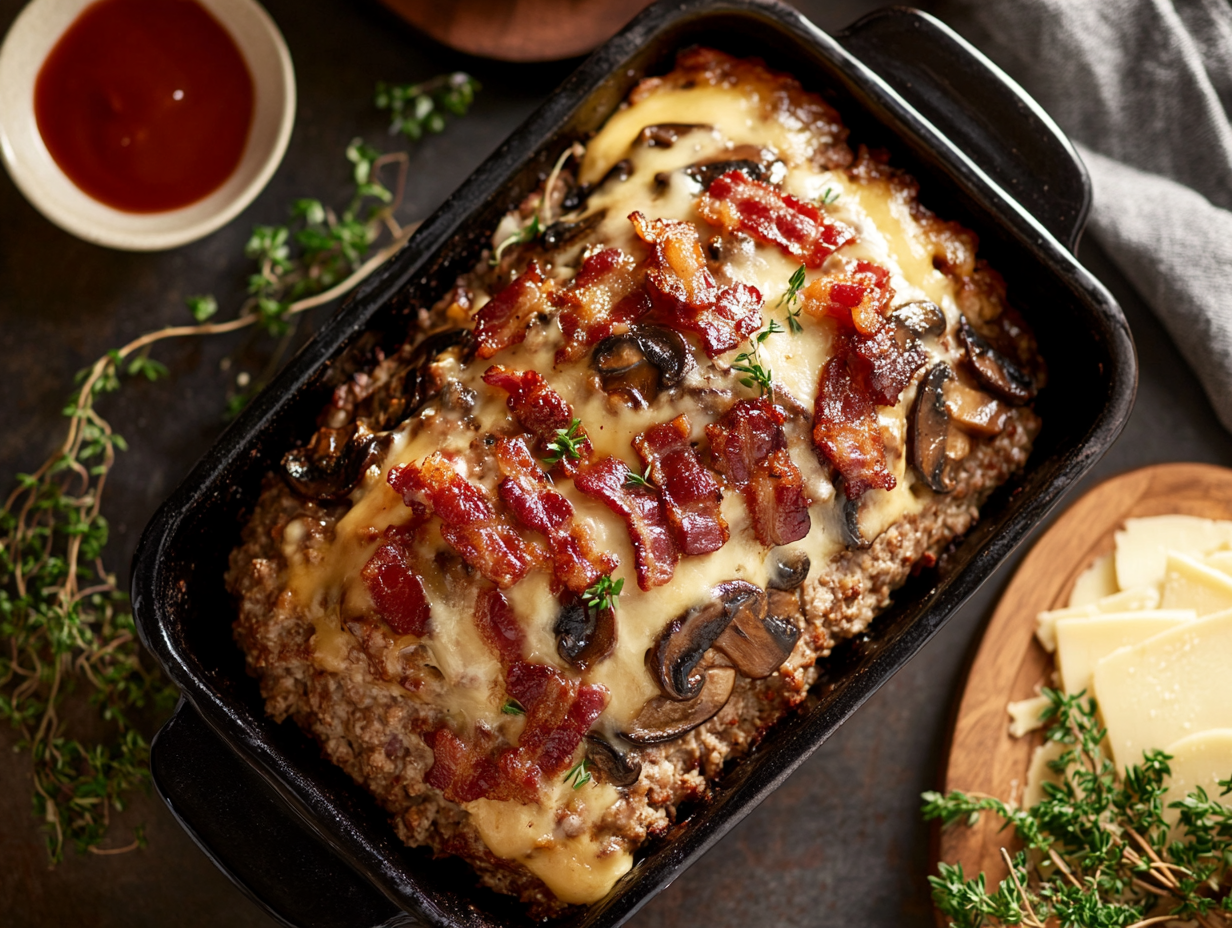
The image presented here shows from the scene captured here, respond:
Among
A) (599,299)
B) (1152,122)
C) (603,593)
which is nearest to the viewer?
(603,593)

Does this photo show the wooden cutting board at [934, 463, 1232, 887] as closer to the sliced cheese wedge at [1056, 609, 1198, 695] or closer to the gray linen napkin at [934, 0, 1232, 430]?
the sliced cheese wedge at [1056, 609, 1198, 695]

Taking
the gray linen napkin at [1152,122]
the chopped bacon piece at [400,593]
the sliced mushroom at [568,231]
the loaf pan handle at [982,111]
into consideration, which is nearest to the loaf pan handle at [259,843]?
the chopped bacon piece at [400,593]

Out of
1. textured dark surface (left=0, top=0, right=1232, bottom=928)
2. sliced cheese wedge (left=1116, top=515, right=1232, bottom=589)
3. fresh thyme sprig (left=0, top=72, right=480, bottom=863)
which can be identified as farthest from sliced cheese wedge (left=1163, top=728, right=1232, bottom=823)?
fresh thyme sprig (left=0, top=72, right=480, bottom=863)

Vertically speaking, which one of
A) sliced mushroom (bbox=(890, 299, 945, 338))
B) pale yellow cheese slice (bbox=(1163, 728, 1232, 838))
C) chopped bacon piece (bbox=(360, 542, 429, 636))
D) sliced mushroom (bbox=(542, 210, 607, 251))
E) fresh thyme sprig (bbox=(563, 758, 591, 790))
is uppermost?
sliced mushroom (bbox=(542, 210, 607, 251))

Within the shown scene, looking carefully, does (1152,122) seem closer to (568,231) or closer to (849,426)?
(849,426)

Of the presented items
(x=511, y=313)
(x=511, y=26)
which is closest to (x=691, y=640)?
(x=511, y=313)

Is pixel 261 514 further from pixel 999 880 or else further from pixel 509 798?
pixel 999 880

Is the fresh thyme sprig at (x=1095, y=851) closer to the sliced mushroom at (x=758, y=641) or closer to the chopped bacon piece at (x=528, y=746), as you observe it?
the sliced mushroom at (x=758, y=641)
